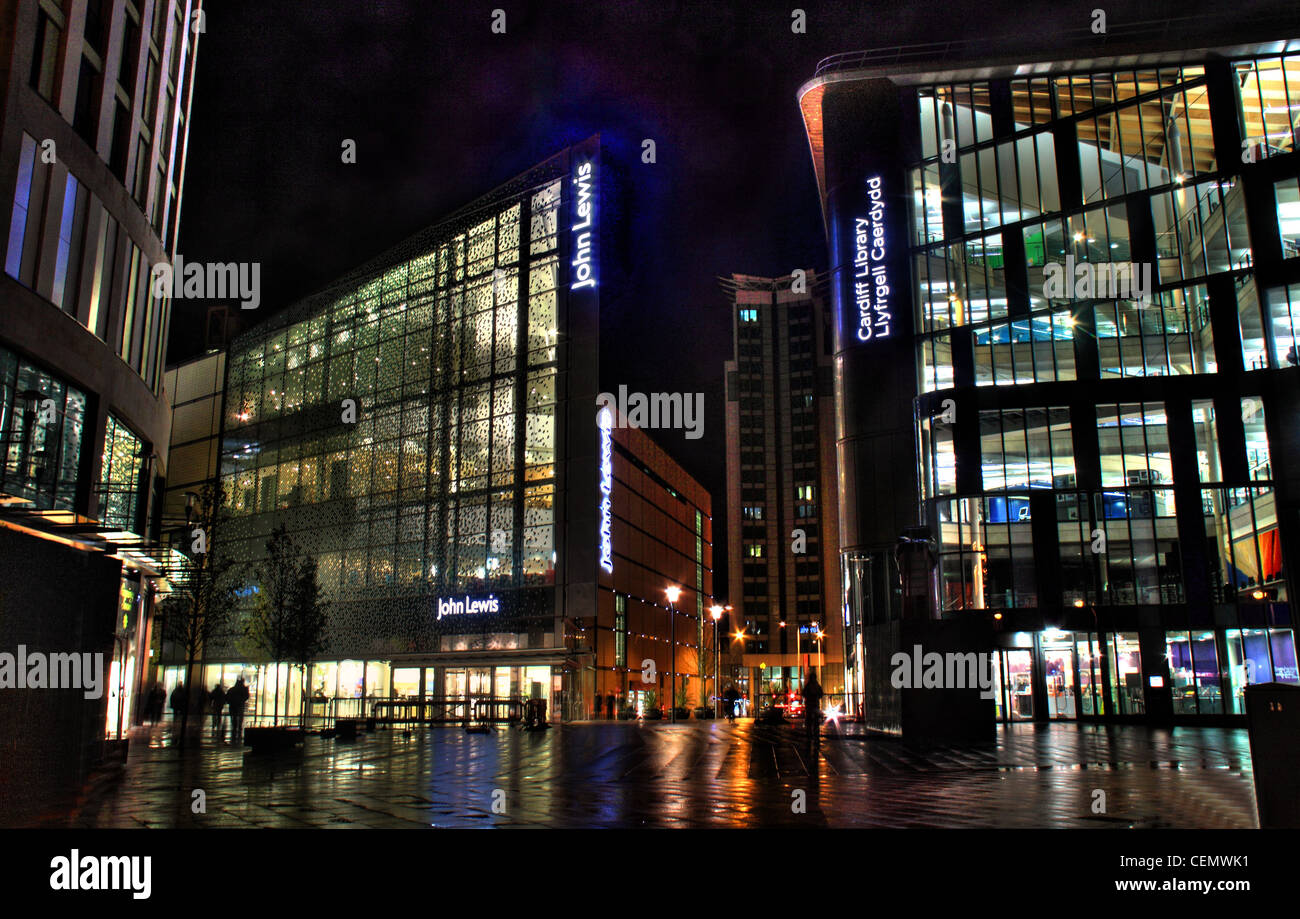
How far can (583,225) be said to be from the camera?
1975 inches

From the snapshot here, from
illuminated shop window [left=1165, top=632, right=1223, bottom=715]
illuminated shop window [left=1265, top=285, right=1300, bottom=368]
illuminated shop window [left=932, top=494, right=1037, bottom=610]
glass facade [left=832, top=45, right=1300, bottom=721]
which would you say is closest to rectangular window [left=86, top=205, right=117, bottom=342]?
glass facade [left=832, top=45, right=1300, bottom=721]

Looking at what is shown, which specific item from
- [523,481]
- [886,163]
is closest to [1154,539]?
[886,163]

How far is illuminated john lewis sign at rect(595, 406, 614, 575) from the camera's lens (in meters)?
49.3

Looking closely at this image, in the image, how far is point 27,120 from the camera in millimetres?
16688

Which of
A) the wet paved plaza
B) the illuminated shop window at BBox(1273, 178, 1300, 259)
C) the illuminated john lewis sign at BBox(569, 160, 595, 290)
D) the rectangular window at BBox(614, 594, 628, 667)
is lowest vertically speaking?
the wet paved plaza

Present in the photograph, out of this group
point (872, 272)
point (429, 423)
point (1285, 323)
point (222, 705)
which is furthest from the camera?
point (429, 423)

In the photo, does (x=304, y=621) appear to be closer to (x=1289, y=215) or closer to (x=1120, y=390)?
(x=1120, y=390)

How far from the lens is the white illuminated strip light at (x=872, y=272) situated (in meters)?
45.6

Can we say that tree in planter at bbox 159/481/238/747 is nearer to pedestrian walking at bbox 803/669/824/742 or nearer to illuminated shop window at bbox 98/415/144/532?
illuminated shop window at bbox 98/415/144/532

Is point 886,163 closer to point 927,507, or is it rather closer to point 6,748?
point 927,507

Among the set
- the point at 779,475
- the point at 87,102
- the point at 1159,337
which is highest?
the point at 779,475

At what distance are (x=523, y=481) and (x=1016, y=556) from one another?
23312 mm

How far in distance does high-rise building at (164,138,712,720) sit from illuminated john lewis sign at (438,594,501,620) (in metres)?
0.13

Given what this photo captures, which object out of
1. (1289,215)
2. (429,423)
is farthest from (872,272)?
(429,423)
